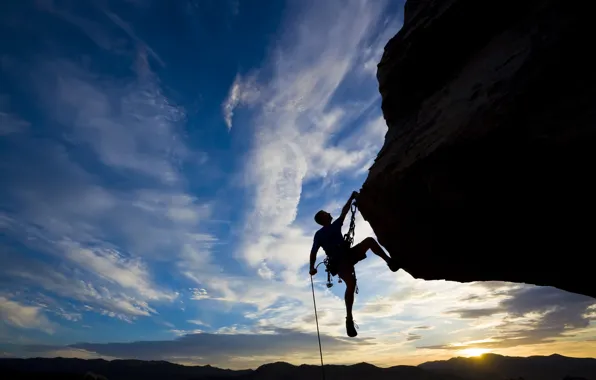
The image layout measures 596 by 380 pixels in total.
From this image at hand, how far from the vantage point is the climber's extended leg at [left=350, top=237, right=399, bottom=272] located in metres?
8.15

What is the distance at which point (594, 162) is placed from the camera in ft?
13.4

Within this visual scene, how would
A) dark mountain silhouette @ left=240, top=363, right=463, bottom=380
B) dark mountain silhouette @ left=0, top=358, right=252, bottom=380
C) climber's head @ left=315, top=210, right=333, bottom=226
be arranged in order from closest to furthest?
climber's head @ left=315, top=210, right=333, bottom=226, dark mountain silhouette @ left=240, top=363, right=463, bottom=380, dark mountain silhouette @ left=0, top=358, right=252, bottom=380

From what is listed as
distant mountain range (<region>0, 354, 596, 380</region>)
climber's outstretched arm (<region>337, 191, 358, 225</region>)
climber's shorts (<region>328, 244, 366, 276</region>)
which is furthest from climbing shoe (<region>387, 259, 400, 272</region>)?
distant mountain range (<region>0, 354, 596, 380</region>)

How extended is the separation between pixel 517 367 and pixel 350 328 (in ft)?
645

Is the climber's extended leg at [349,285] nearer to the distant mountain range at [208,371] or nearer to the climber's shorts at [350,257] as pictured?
the climber's shorts at [350,257]

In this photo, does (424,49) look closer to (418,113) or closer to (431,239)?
(418,113)

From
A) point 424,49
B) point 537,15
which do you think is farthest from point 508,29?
point 424,49

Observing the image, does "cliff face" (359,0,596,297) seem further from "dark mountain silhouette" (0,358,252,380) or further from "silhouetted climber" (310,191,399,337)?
"dark mountain silhouette" (0,358,252,380)

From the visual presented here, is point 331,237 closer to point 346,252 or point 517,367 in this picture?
point 346,252

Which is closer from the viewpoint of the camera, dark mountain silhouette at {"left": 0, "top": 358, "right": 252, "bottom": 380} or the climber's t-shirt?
the climber's t-shirt

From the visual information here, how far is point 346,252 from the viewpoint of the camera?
27.5 ft

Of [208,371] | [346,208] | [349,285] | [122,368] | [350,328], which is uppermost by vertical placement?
[208,371]

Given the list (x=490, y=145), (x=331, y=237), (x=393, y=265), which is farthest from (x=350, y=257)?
(x=490, y=145)

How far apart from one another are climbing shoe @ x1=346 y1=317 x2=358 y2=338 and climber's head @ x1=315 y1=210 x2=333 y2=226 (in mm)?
2516
